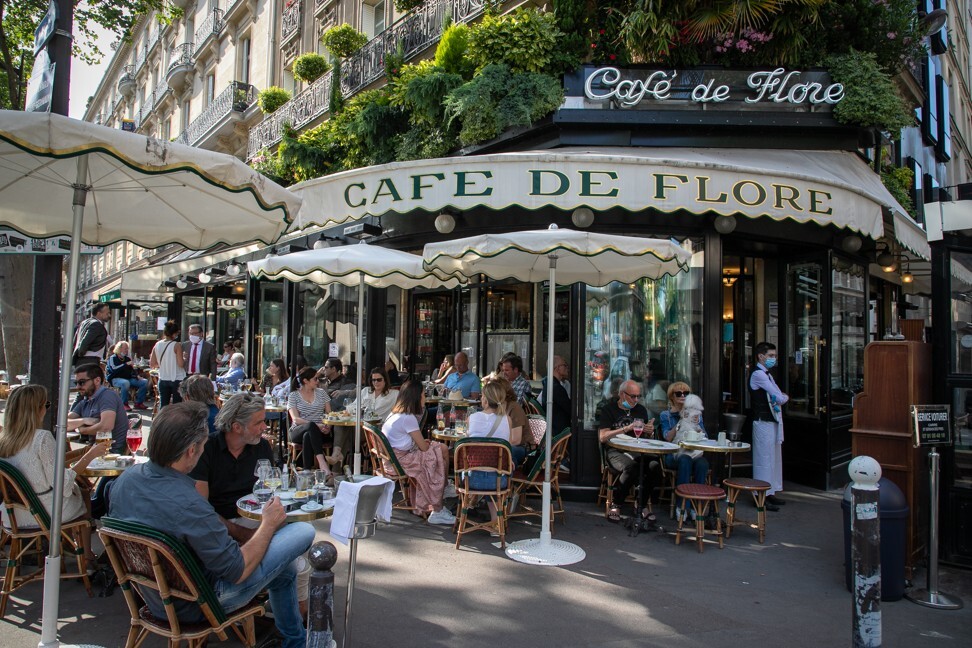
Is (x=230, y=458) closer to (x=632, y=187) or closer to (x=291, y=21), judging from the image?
(x=632, y=187)

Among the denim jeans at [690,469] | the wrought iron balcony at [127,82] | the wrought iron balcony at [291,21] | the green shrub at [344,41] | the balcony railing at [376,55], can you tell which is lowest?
the denim jeans at [690,469]

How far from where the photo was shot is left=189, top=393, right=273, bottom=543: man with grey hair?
383 centimetres

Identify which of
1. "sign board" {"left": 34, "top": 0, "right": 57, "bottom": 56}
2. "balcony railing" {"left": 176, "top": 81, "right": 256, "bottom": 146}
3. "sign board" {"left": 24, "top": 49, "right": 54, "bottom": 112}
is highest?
"balcony railing" {"left": 176, "top": 81, "right": 256, "bottom": 146}

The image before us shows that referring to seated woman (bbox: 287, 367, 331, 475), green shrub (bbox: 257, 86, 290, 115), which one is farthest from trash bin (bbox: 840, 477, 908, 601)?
green shrub (bbox: 257, 86, 290, 115)

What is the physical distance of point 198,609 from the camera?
9.53 ft

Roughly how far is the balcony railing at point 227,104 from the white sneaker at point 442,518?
1690cm

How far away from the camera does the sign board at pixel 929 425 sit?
430cm

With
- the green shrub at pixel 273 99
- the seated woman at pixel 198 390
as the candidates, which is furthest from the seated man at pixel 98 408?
the green shrub at pixel 273 99

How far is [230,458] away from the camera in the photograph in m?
3.92

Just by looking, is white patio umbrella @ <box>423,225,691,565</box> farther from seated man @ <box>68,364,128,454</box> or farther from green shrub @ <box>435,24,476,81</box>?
Answer: green shrub @ <box>435,24,476,81</box>

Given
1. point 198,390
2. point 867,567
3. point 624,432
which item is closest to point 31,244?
point 198,390

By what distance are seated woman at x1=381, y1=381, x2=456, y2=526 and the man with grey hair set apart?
85.4 inches

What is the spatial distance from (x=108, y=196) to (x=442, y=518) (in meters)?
3.85

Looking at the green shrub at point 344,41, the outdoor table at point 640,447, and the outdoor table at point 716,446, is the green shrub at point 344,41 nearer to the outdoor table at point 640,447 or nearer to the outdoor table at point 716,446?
the outdoor table at point 640,447
